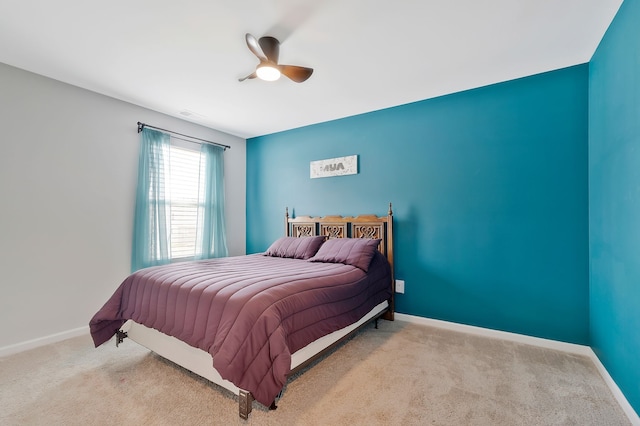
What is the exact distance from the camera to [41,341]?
9.11ft

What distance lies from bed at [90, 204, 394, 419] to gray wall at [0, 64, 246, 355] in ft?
2.88

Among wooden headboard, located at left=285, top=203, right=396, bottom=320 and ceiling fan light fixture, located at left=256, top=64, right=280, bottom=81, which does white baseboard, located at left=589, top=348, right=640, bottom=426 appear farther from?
ceiling fan light fixture, located at left=256, top=64, right=280, bottom=81

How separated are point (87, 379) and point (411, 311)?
3.03 meters

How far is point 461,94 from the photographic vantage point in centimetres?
318

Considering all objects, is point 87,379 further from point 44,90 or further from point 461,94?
point 461,94

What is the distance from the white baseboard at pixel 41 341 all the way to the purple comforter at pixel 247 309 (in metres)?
0.82

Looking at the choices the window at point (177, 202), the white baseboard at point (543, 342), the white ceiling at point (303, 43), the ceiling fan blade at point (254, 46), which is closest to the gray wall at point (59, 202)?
the window at point (177, 202)

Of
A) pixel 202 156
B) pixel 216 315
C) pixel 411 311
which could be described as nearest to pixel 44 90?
pixel 202 156

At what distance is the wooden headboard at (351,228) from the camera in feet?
11.4

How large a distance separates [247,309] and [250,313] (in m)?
0.03

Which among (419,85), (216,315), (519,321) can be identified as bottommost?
(519,321)

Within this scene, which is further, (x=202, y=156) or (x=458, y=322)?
(x=202, y=156)

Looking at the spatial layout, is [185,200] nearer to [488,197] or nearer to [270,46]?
[270,46]

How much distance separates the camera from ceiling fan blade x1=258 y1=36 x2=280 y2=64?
2234mm
